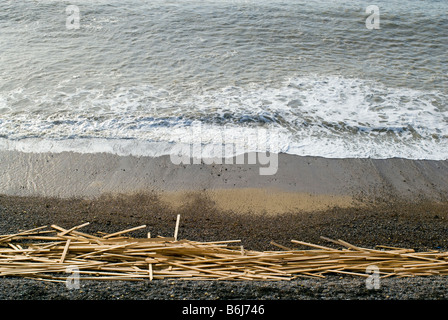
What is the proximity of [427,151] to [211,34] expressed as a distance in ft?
24.5

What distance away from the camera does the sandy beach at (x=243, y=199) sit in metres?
4.71

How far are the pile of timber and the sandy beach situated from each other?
16 cm

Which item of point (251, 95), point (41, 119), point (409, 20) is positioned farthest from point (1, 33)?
point (409, 20)

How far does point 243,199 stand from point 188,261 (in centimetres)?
162

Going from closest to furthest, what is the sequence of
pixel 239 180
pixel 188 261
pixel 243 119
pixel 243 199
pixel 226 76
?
1. pixel 188 261
2. pixel 243 199
3. pixel 239 180
4. pixel 243 119
5. pixel 226 76

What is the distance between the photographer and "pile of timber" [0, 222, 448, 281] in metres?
3.77

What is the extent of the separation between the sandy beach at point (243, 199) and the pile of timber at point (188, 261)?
16cm

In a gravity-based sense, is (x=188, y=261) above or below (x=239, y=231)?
above

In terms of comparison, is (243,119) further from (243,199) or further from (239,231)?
(239,231)

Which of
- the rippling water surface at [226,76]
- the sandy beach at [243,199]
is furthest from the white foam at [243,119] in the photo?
the sandy beach at [243,199]

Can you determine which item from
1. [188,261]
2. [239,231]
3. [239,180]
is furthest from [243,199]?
[188,261]

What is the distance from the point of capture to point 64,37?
11.3 meters

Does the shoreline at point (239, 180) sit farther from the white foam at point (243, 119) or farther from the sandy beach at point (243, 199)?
the white foam at point (243, 119)

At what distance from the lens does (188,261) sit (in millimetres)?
3963
